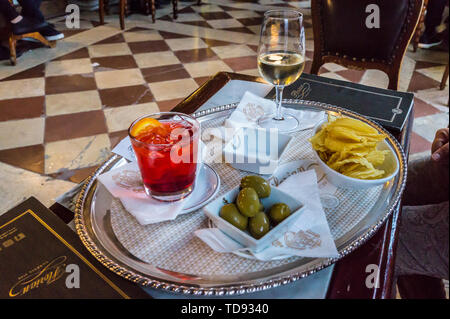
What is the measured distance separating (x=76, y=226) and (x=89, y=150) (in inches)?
57.8

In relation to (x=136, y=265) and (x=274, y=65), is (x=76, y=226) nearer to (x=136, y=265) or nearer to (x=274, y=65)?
(x=136, y=265)

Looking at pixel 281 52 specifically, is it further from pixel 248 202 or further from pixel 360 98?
pixel 248 202

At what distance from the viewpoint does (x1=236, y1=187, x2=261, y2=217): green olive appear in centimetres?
57

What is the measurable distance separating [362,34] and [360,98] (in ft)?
2.47

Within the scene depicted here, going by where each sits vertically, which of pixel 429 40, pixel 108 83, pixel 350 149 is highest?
pixel 350 149

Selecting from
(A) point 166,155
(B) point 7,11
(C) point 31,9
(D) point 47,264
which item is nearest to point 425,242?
(A) point 166,155

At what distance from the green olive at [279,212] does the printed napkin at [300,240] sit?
0.09 feet

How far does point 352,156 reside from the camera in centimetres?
69

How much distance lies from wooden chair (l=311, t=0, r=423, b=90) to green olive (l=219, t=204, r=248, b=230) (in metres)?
1.41

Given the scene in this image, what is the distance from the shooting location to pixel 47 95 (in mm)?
2557

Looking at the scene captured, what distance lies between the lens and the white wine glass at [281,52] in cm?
91

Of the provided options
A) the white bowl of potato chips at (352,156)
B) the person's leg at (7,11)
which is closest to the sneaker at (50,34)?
the person's leg at (7,11)

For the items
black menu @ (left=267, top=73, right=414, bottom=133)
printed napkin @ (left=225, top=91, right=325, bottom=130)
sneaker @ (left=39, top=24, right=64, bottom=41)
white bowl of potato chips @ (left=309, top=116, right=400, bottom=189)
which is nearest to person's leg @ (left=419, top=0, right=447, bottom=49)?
black menu @ (left=267, top=73, right=414, bottom=133)

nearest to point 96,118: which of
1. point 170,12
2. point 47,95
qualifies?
point 47,95
